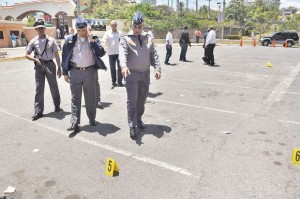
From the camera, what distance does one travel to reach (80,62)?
5371mm

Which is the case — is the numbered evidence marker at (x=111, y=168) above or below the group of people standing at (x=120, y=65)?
below

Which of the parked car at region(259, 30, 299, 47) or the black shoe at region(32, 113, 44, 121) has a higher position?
the parked car at region(259, 30, 299, 47)

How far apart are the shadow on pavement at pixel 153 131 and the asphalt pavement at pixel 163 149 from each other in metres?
0.02

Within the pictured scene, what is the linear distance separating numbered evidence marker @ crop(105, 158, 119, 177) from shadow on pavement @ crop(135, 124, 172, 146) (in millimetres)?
1061

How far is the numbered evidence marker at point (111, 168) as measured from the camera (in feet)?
13.2

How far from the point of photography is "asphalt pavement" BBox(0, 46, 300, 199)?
374cm

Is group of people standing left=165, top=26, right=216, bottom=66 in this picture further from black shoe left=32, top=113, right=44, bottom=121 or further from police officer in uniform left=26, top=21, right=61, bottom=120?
black shoe left=32, top=113, right=44, bottom=121

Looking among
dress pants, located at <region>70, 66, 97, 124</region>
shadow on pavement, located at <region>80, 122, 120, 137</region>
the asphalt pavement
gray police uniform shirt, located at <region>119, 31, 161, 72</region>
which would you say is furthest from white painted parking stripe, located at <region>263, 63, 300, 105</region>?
dress pants, located at <region>70, 66, 97, 124</region>

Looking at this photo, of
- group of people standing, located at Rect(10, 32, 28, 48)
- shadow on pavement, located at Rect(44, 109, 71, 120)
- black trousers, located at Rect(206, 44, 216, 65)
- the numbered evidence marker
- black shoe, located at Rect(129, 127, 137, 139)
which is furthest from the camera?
group of people standing, located at Rect(10, 32, 28, 48)

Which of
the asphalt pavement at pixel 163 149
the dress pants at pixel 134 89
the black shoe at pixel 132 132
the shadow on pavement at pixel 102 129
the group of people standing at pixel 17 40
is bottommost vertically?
the asphalt pavement at pixel 163 149

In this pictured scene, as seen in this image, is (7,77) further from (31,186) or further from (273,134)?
(273,134)

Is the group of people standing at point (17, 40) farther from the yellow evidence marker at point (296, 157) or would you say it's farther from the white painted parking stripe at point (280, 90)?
the yellow evidence marker at point (296, 157)

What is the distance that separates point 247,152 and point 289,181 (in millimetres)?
932

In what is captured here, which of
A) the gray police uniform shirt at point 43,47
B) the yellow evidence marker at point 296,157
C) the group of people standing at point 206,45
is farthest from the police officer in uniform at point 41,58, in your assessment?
the group of people standing at point 206,45
